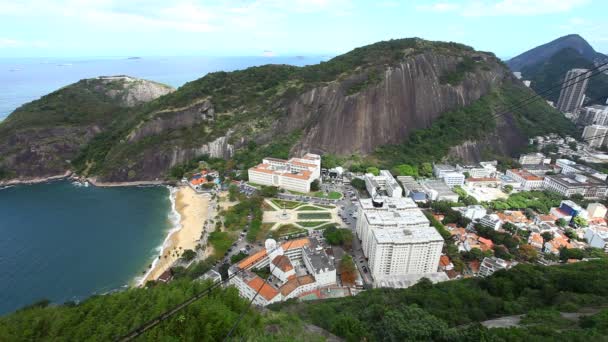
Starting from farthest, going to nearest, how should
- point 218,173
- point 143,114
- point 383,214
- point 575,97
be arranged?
point 575,97
point 143,114
point 218,173
point 383,214

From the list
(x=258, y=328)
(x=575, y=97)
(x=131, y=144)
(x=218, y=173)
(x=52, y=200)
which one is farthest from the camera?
(x=575, y=97)

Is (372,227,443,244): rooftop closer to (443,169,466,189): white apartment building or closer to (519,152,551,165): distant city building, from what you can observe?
(443,169,466,189): white apartment building

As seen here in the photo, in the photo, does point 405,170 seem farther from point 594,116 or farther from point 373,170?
point 594,116

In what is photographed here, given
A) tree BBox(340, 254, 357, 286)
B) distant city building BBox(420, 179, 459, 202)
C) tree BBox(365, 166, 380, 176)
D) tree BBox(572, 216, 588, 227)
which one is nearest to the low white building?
distant city building BBox(420, 179, 459, 202)

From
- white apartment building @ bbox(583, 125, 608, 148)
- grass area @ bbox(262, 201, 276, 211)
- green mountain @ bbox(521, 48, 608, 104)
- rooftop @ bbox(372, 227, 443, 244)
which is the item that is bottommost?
grass area @ bbox(262, 201, 276, 211)

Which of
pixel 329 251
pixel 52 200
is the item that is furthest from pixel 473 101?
pixel 52 200

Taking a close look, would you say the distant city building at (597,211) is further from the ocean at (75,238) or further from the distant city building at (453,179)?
the ocean at (75,238)

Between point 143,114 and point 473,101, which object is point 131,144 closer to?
point 143,114
